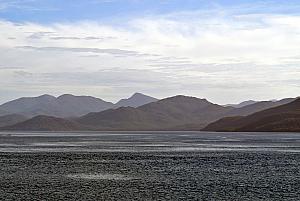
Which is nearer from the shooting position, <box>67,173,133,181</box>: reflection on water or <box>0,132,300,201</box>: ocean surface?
<box>0,132,300,201</box>: ocean surface

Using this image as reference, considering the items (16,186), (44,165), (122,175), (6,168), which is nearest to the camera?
(16,186)

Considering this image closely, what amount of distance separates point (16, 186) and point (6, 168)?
74.0 ft

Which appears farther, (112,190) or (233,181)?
(233,181)

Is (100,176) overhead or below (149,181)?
overhead

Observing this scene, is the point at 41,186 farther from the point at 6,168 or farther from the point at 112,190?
the point at 6,168

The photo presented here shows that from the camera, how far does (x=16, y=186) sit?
5412cm

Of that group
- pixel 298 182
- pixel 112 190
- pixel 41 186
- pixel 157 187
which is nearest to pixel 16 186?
pixel 41 186

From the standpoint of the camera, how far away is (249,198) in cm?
4622

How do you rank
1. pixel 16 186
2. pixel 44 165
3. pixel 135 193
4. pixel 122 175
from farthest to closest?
pixel 44 165 → pixel 122 175 → pixel 16 186 → pixel 135 193

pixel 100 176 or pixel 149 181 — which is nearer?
pixel 149 181

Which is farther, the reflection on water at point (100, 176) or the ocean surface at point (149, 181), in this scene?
the reflection on water at point (100, 176)

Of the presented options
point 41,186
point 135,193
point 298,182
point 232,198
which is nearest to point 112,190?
point 135,193

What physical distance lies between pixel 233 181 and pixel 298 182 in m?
6.89

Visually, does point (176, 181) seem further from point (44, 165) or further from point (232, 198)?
point (44, 165)
